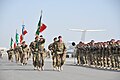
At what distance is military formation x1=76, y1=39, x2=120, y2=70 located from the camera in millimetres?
20609

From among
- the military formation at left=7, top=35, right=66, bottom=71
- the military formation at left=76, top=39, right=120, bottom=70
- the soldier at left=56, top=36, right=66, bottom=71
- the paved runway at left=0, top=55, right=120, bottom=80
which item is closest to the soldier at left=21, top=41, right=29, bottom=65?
the military formation at left=76, top=39, right=120, bottom=70

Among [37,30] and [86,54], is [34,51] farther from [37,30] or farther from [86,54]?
[86,54]

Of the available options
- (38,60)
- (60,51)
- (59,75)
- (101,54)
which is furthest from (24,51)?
(59,75)

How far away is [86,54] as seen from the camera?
2530 centimetres

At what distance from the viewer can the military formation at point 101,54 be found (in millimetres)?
20609

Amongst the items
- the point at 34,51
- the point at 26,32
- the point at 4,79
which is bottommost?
the point at 4,79

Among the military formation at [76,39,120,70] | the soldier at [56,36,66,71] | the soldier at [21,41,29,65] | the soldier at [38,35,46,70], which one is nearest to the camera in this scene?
the soldier at [56,36,66,71]

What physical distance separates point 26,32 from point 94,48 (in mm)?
6339

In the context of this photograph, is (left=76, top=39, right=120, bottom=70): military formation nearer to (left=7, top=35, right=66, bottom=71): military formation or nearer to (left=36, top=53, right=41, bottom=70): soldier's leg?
(left=7, top=35, right=66, bottom=71): military formation

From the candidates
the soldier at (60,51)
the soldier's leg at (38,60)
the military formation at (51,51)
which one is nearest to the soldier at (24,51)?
the military formation at (51,51)

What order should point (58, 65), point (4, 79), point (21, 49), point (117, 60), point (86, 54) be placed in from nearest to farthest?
1. point (4, 79)
2. point (58, 65)
3. point (117, 60)
4. point (86, 54)
5. point (21, 49)

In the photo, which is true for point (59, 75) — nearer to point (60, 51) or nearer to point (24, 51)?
point (60, 51)

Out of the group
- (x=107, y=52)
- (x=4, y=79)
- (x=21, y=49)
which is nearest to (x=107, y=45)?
(x=107, y=52)

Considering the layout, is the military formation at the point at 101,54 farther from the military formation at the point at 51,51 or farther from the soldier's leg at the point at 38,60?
the soldier's leg at the point at 38,60
